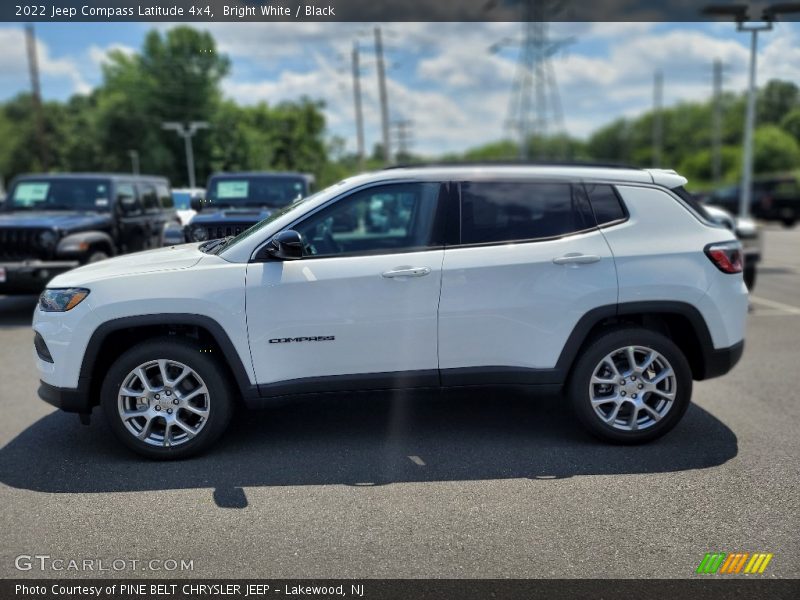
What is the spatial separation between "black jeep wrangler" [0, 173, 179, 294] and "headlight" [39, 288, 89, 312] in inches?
176

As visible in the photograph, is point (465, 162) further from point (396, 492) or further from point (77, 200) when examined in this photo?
point (77, 200)

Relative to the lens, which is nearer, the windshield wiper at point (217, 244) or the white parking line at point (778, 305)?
the windshield wiper at point (217, 244)

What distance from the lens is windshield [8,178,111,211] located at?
407 inches

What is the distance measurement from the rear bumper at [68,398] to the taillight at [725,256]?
13.1 ft

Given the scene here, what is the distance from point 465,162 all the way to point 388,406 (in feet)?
6.33

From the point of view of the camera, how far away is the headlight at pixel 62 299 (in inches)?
168

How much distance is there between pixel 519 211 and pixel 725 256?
4.40 feet

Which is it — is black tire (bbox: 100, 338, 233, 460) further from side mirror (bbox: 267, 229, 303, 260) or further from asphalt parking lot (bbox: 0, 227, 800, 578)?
side mirror (bbox: 267, 229, 303, 260)

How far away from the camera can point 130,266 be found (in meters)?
4.42

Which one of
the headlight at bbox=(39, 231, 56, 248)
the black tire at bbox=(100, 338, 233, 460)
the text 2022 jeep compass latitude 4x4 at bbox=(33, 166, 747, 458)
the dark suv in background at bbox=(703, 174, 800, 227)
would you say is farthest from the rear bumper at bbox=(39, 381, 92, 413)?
the dark suv in background at bbox=(703, 174, 800, 227)

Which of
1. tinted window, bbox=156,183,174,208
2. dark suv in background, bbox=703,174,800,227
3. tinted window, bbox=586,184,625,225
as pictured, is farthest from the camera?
dark suv in background, bbox=703,174,800,227

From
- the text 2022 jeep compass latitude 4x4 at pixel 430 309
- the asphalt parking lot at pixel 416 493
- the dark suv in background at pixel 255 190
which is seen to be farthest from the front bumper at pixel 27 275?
the text 2022 jeep compass latitude 4x4 at pixel 430 309

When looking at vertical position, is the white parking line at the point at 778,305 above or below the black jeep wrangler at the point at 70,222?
below

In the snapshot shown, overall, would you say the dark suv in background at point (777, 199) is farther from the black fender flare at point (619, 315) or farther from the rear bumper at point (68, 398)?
the rear bumper at point (68, 398)
